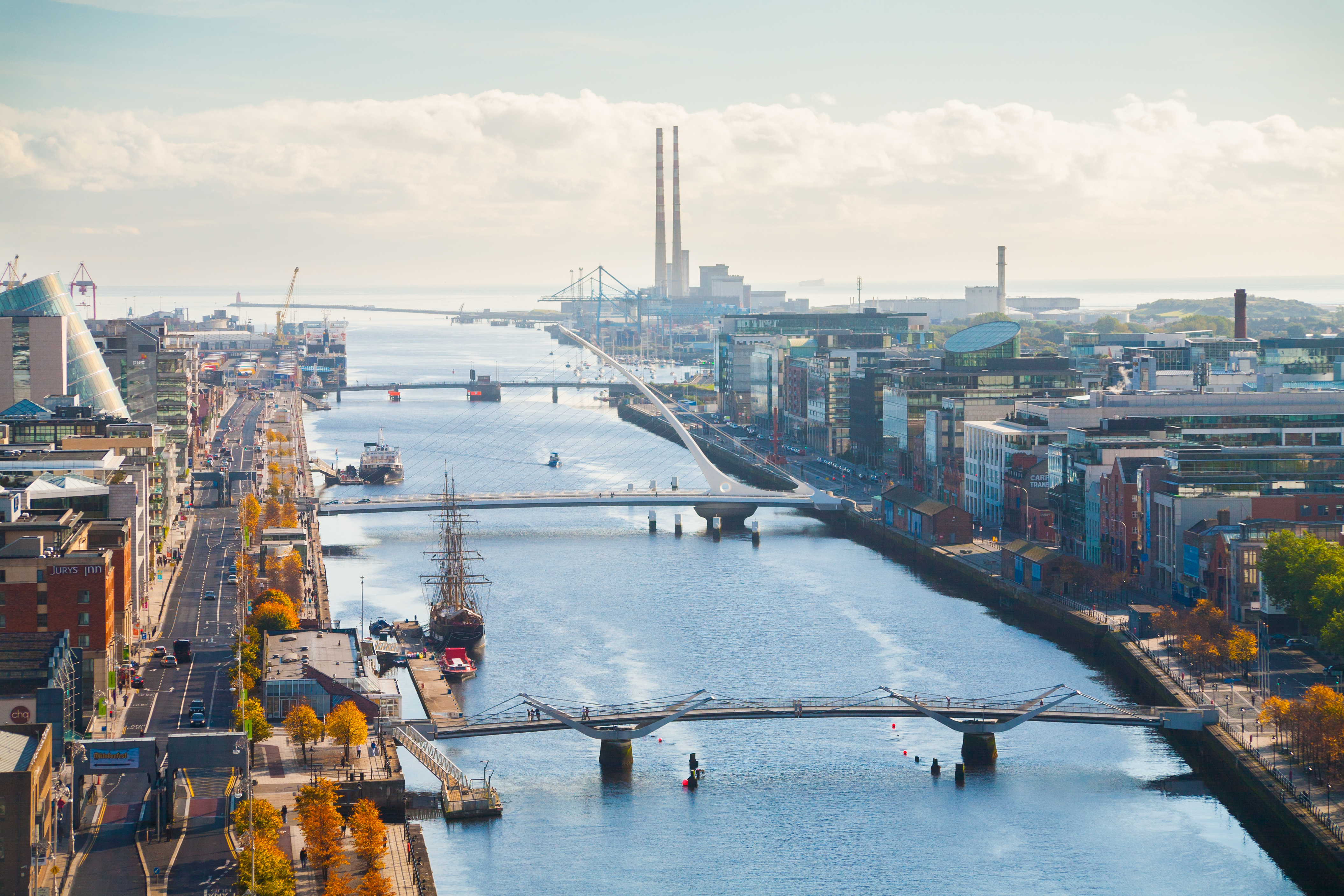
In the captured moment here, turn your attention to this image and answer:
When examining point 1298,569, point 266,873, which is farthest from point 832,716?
point 266,873

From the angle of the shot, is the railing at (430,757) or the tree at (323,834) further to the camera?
the railing at (430,757)

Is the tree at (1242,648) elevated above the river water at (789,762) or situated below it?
above

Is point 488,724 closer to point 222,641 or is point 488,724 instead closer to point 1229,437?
point 222,641

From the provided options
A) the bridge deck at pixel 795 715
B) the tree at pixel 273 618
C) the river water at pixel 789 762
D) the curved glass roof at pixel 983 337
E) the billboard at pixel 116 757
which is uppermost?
the curved glass roof at pixel 983 337

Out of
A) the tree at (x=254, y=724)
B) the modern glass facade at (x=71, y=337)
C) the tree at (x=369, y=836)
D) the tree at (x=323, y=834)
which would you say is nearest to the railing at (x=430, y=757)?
the tree at (x=254, y=724)

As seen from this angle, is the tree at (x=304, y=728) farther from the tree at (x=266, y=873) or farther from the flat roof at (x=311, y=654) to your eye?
the tree at (x=266, y=873)

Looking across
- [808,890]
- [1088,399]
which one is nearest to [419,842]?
[808,890]

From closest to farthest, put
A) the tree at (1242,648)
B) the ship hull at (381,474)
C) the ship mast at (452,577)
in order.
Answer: the tree at (1242,648) → the ship mast at (452,577) → the ship hull at (381,474)

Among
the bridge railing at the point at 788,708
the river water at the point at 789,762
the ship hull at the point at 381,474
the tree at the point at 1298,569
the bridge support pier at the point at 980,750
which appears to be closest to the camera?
the river water at the point at 789,762
